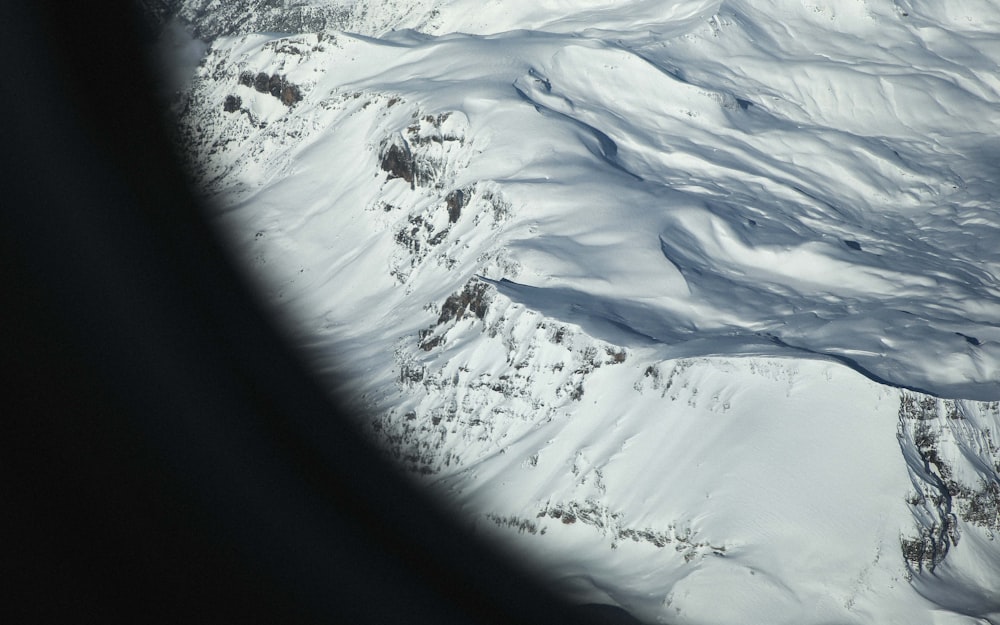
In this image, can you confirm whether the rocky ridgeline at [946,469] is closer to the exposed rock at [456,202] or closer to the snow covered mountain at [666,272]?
the snow covered mountain at [666,272]

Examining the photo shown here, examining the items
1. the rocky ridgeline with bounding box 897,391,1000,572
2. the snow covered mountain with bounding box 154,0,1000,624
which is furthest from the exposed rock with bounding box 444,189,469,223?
the rocky ridgeline with bounding box 897,391,1000,572

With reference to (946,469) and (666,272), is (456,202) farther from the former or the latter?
(946,469)

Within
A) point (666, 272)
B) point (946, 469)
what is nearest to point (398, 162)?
point (666, 272)

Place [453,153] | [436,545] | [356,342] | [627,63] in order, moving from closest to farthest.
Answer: [436,545] → [356,342] → [453,153] → [627,63]

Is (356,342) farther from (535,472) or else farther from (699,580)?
(699,580)

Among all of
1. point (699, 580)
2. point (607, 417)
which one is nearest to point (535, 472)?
point (607, 417)

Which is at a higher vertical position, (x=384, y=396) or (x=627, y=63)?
(x=627, y=63)

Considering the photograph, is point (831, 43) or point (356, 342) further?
point (831, 43)

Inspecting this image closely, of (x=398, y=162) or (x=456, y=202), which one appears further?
(x=398, y=162)

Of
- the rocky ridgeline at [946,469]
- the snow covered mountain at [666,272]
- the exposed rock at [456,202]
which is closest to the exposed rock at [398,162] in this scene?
the snow covered mountain at [666,272]
